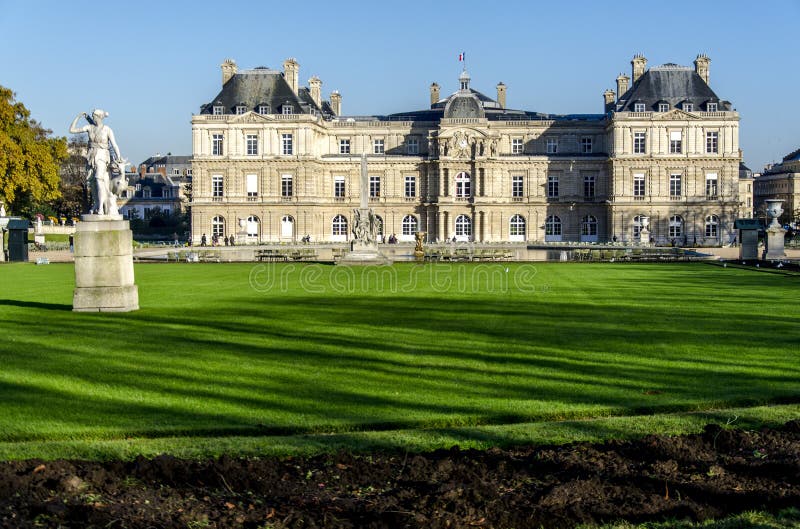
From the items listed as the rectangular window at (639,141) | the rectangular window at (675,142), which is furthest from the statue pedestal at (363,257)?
the rectangular window at (675,142)

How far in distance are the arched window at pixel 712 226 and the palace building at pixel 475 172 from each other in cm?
13

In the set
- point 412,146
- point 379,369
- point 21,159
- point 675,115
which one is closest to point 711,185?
point 675,115

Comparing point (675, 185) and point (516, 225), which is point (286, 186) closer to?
point (516, 225)

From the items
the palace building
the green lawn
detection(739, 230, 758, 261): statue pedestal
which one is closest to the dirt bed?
the green lawn

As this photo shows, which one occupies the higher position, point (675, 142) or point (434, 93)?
point (434, 93)

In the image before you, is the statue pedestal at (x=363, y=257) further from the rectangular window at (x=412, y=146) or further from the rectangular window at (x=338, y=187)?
the rectangular window at (x=412, y=146)

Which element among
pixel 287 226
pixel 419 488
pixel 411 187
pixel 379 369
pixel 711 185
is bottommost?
pixel 419 488

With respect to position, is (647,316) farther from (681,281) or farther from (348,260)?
(348,260)

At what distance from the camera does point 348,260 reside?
44938mm

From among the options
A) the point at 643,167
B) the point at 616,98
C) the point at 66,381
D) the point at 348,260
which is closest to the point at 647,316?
the point at 66,381

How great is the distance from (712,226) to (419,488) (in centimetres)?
7883

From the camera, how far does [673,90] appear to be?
81.4 meters

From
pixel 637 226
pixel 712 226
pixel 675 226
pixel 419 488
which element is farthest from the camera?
pixel 637 226

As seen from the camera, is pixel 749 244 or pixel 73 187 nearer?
pixel 749 244
